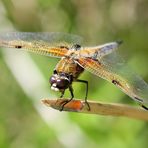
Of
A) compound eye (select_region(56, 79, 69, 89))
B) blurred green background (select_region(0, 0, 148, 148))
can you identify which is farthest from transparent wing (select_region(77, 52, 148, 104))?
blurred green background (select_region(0, 0, 148, 148))

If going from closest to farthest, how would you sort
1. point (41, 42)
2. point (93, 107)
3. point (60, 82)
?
A: point (93, 107), point (60, 82), point (41, 42)

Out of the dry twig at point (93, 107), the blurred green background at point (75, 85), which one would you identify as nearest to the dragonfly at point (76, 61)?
the dry twig at point (93, 107)

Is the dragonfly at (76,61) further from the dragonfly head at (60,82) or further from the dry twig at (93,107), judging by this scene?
the dry twig at (93,107)

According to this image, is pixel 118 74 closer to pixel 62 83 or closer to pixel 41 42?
pixel 62 83

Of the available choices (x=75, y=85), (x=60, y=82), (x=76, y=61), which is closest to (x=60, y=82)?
(x=60, y=82)

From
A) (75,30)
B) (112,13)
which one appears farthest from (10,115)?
(112,13)

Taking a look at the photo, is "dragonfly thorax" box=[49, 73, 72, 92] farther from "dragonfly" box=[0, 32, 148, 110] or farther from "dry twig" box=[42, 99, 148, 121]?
"dry twig" box=[42, 99, 148, 121]

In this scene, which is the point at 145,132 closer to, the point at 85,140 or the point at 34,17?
the point at 85,140
